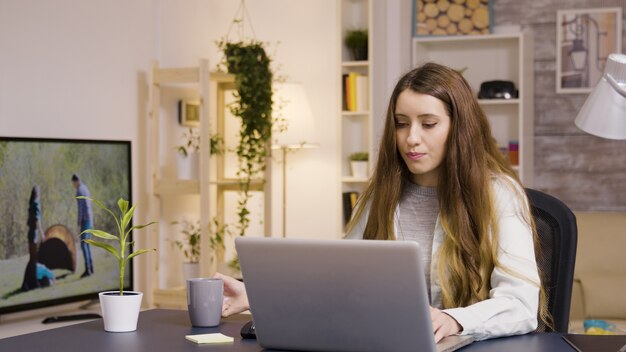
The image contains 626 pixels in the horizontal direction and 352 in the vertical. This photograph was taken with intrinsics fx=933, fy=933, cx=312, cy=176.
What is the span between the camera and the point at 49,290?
13.6 feet

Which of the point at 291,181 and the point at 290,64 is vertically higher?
the point at 290,64

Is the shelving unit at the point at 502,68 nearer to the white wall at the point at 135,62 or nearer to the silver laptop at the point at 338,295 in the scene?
the white wall at the point at 135,62

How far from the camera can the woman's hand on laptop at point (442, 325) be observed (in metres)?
1.62

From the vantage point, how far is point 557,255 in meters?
2.04

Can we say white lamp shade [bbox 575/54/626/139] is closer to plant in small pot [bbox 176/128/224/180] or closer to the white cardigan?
the white cardigan

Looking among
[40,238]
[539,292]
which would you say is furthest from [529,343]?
[40,238]

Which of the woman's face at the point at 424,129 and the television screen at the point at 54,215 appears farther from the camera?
the television screen at the point at 54,215

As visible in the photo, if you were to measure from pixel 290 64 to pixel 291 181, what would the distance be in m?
0.79

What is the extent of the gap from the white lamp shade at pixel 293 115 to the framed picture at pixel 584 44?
164 centimetres

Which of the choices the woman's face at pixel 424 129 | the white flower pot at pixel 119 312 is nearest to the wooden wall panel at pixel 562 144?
the woman's face at pixel 424 129

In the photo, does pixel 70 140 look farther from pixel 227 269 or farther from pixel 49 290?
pixel 227 269

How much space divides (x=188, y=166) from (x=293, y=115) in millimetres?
939

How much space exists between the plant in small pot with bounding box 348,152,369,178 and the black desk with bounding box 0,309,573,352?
4.00 metres

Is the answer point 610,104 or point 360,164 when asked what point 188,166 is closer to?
point 360,164
